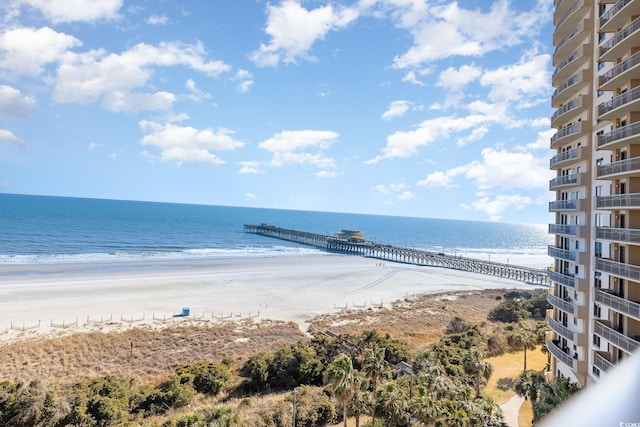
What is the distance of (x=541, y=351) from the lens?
3038 cm

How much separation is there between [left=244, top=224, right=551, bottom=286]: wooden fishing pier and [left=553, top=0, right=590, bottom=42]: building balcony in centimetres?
4359

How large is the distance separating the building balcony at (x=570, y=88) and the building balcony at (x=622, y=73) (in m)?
1.40

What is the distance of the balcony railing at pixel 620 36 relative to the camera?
15.4 meters

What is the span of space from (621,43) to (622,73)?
4.76ft

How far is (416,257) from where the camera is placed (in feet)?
289

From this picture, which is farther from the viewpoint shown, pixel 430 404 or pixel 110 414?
pixel 110 414

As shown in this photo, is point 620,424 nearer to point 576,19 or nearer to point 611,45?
point 611,45

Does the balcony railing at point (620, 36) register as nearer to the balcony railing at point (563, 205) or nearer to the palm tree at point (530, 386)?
the balcony railing at point (563, 205)

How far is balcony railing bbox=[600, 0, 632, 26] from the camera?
1619cm

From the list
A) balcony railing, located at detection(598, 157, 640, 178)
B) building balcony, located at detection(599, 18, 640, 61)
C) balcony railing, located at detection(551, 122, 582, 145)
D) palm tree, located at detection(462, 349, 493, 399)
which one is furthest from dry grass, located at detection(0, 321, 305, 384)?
building balcony, located at detection(599, 18, 640, 61)

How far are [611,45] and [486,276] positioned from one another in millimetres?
61943

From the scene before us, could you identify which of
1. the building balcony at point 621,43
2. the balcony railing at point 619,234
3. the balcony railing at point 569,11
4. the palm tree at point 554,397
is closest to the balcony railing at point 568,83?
the building balcony at point 621,43

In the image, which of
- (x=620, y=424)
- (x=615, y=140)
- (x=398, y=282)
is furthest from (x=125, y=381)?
(x=398, y=282)

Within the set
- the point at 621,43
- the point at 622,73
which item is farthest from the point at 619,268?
the point at 621,43
